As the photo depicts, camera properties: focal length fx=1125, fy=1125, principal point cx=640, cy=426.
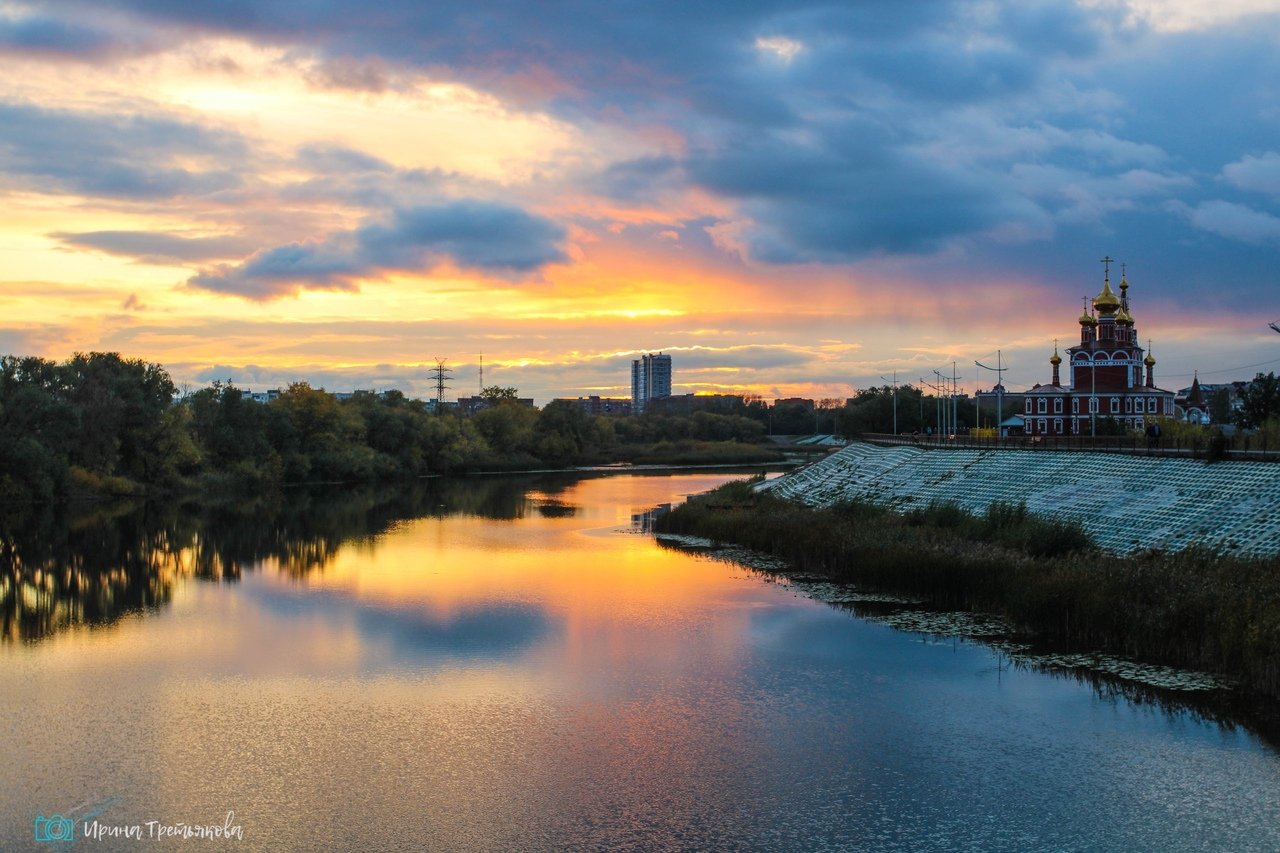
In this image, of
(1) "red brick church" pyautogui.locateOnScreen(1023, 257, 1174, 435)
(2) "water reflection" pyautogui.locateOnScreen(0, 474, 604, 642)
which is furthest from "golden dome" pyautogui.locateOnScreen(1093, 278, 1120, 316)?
(2) "water reflection" pyautogui.locateOnScreen(0, 474, 604, 642)

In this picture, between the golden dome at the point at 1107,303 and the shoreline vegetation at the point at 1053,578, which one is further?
the golden dome at the point at 1107,303

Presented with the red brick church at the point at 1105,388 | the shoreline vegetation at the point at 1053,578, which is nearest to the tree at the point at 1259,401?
the red brick church at the point at 1105,388

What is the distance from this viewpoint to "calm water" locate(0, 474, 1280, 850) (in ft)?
55.5

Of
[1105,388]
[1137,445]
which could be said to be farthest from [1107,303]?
[1137,445]

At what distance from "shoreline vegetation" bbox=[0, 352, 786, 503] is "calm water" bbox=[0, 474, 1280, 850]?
A: 39494mm

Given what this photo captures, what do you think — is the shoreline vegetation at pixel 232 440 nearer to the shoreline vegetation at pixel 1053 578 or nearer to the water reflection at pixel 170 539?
the water reflection at pixel 170 539

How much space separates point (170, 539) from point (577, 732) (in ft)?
139

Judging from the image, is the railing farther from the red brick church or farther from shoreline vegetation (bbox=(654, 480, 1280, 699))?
the red brick church

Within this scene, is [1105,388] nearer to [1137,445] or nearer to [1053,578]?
[1137,445]

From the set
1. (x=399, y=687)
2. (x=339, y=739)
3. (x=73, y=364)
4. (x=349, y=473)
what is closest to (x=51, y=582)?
(x=399, y=687)

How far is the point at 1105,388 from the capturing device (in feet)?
279

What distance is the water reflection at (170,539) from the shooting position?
37312 millimetres

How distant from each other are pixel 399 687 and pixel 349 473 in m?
81.0

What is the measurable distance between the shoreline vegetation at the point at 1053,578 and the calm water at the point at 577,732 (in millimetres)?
2579
